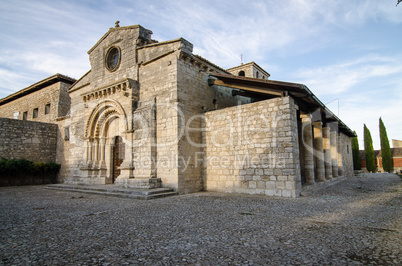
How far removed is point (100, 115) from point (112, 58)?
2.76 meters

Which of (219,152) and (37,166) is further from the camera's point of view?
(37,166)

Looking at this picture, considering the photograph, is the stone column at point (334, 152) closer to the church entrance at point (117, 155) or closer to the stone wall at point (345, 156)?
the stone wall at point (345, 156)

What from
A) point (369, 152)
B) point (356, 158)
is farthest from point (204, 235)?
point (369, 152)

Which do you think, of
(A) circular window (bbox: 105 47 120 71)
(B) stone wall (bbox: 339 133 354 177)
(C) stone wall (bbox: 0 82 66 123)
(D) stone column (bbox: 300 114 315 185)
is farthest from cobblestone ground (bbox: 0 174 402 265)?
(C) stone wall (bbox: 0 82 66 123)

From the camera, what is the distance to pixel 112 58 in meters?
11.0

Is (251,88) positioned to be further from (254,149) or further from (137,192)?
(137,192)

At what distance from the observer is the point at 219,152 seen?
28.6 feet

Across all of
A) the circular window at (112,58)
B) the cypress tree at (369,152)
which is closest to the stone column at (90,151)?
the circular window at (112,58)

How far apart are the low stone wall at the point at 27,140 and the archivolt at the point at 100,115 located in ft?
16.3

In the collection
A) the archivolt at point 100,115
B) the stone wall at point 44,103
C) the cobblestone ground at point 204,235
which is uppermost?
the stone wall at point 44,103

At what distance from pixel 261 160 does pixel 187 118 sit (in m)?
3.02

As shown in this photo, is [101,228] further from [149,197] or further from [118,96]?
[118,96]

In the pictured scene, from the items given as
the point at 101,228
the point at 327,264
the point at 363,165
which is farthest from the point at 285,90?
the point at 363,165

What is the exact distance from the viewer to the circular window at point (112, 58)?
10684 millimetres
